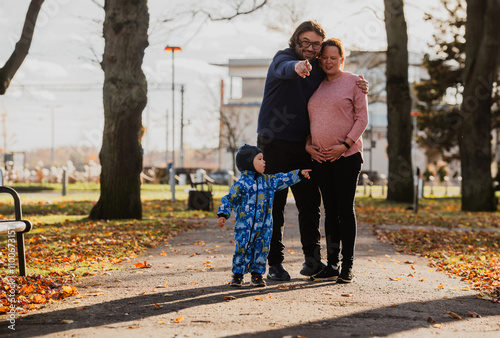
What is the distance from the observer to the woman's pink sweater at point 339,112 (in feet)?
19.4

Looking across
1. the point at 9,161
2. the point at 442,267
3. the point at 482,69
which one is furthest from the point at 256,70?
the point at 442,267

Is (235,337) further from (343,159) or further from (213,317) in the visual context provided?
(343,159)

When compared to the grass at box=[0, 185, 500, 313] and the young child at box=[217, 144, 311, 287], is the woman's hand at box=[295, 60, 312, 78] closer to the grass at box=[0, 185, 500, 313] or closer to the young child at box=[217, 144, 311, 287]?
the young child at box=[217, 144, 311, 287]

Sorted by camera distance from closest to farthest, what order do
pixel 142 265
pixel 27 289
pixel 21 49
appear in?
pixel 27 289
pixel 142 265
pixel 21 49

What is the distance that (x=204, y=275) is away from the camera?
253 inches

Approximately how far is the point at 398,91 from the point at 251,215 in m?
16.7

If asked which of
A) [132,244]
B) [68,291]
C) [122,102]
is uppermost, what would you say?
[122,102]

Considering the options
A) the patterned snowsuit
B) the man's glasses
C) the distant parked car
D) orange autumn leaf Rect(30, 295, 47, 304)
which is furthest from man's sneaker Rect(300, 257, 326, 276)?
the distant parked car

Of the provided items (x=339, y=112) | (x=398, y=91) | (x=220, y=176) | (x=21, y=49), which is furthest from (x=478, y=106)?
(x=220, y=176)

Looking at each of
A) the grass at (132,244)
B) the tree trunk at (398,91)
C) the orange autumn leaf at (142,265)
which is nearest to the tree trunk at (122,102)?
the grass at (132,244)

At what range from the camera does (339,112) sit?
5938 mm

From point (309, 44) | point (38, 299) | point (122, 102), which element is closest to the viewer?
point (38, 299)

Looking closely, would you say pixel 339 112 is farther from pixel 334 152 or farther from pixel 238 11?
pixel 238 11

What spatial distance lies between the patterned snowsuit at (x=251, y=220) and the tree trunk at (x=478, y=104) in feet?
47.1
